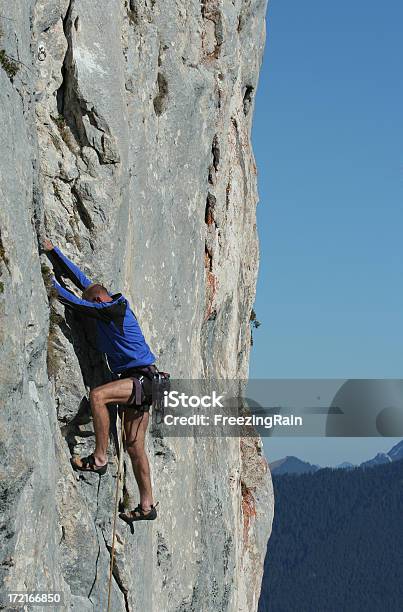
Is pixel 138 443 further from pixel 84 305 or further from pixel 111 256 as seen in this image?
pixel 111 256

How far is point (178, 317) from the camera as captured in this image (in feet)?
64.4

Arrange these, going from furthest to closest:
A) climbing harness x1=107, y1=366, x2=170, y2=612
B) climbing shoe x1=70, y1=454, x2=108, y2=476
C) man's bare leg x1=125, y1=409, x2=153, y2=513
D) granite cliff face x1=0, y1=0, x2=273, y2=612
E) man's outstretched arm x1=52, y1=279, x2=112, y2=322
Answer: man's bare leg x1=125, y1=409, x2=153, y2=513 < climbing harness x1=107, y1=366, x2=170, y2=612 < climbing shoe x1=70, y1=454, x2=108, y2=476 < man's outstretched arm x1=52, y1=279, x2=112, y2=322 < granite cliff face x1=0, y1=0, x2=273, y2=612

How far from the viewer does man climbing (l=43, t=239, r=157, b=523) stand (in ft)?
50.0

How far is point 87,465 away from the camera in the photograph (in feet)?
51.1

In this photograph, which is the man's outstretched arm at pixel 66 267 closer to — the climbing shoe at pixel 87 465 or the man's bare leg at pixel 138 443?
the man's bare leg at pixel 138 443

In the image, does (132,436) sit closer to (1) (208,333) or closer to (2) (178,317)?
(2) (178,317)

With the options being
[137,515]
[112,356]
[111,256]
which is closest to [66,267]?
[111,256]

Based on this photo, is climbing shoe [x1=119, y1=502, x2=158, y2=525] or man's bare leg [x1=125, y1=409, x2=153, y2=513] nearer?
man's bare leg [x1=125, y1=409, x2=153, y2=513]

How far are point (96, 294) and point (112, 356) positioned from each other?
39.7 inches

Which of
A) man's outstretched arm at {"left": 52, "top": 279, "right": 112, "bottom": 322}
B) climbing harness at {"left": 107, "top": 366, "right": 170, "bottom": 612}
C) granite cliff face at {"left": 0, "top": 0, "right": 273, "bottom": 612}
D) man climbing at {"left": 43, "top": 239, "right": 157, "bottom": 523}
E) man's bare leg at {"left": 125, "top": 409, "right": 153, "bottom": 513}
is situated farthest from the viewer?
man's bare leg at {"left": 125, "top": 409, "right": 153, "bottom": 513}

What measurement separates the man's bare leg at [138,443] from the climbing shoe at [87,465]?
2.37ft

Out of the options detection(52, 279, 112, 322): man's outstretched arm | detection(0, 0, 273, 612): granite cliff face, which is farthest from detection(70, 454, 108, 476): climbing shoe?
detection(52, 279, 112, 322): man's outstretched arm

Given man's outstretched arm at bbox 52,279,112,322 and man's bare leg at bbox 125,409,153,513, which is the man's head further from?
man's bare leg at bbox 125,409,153,513

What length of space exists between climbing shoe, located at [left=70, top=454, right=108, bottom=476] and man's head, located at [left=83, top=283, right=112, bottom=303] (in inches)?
88.0
